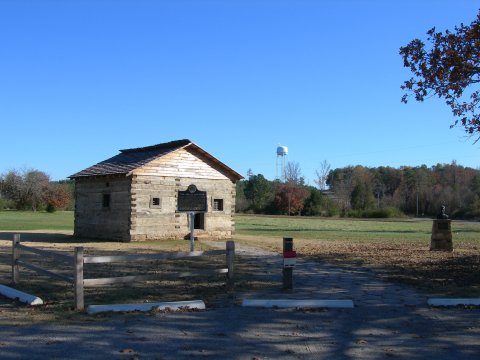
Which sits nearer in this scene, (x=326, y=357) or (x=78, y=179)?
(x=326, y=357)

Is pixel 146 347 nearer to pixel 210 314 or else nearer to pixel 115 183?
pixel 210 314

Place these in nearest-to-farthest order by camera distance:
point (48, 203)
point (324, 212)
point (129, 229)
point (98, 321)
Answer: point (98, 321) → point (129, 229) → point (48, 203) → point (324, 212)

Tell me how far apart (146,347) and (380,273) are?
928 cm

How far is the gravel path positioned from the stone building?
17201mm

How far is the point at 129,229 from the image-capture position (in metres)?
25.6

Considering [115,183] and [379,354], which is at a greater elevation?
[115,183]

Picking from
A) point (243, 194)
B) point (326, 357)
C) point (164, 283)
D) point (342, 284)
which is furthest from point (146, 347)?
point (243, 194)

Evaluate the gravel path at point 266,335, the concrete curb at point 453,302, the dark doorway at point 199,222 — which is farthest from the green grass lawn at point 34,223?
the concrete curb at point 453,302

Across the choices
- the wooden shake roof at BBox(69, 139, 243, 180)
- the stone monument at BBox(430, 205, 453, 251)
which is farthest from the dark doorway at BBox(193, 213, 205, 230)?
the stone monument at BBox(430, 205, 453, 251)

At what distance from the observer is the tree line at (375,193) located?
295 ft

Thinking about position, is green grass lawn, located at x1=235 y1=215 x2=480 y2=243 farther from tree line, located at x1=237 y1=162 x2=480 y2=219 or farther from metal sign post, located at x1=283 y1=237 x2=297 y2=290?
tree line, located at x1=237 y1=162 x2=480 y2=219

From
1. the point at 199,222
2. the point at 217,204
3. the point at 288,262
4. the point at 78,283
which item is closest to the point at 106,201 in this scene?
the point at 199,222

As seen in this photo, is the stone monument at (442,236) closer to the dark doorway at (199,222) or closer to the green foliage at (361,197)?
the dark doorway at (199,222)

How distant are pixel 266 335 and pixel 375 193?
11992cm
